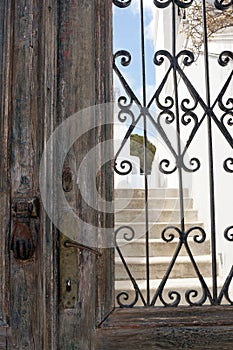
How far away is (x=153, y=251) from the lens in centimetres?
139

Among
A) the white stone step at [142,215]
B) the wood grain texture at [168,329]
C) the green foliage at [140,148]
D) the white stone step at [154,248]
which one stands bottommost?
the wood grain texture at [168,329]

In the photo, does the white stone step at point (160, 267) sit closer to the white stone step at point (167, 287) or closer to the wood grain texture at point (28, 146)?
the white stone step at point (167, 287)

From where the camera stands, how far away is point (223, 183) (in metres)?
1.73

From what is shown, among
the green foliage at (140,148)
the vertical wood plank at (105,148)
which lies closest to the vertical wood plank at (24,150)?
the vertical wood plank at (105,148)

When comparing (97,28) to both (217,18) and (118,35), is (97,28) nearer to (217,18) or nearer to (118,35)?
(118,35)

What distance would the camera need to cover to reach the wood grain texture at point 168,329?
109 cm

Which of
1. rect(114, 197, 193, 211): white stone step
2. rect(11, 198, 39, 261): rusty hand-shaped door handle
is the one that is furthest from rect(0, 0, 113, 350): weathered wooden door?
rect(114, 197, 193, 211): white stone step

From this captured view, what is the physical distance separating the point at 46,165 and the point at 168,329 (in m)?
0.48

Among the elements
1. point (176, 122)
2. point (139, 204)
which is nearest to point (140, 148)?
point (176, 122)

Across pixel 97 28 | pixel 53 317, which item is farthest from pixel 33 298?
pixel 97 28

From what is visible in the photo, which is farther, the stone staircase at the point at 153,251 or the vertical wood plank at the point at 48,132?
the stone staircase at the point at 153,251

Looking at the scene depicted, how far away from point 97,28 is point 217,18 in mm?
444

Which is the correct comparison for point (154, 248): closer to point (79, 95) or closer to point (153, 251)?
point (153, 251)

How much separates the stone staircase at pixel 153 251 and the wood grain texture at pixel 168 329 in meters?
0.06
